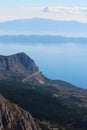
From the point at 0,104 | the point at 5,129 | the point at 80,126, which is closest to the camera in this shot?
the point at 5,129

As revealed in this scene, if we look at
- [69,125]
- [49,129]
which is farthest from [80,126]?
[49,129]

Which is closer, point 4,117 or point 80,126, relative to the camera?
point 4,117

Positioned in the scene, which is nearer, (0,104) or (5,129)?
(5,129)

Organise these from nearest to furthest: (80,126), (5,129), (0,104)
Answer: (5,129), (0,104), (80,126)

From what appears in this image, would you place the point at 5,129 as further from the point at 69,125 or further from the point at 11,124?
the point at 69,125

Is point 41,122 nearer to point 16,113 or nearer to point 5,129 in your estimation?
point 16,113
